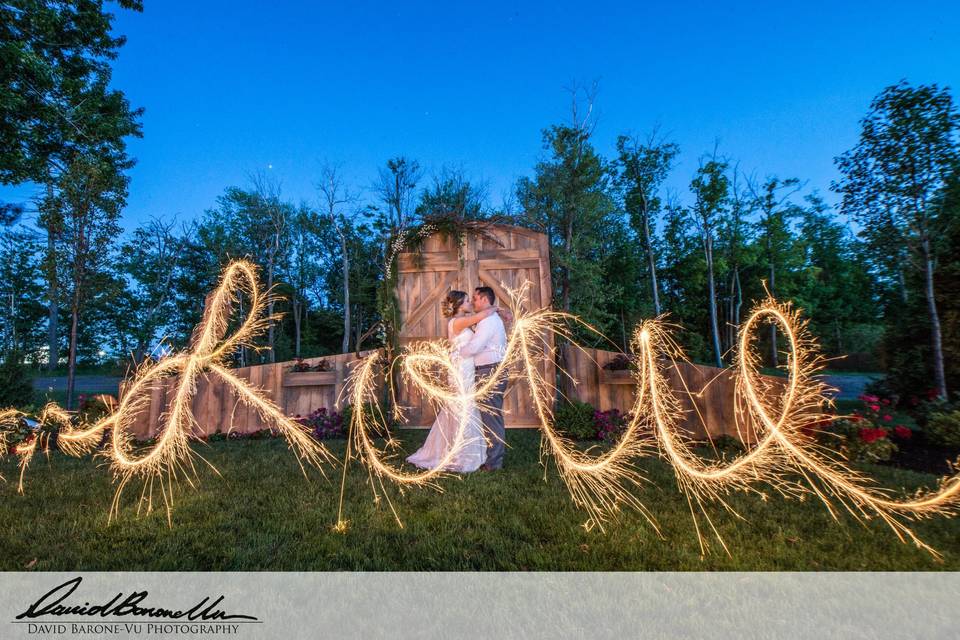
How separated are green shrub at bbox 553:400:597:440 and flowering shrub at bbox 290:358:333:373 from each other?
438 centimetres

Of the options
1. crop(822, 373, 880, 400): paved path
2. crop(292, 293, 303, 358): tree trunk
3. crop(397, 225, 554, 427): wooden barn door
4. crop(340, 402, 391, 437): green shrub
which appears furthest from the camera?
crop(292, 293, 303, 358): tree trunk

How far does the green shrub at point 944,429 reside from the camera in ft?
15.1

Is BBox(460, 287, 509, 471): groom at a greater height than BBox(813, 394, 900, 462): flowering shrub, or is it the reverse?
BBox(460, 287, 509, 471): groom

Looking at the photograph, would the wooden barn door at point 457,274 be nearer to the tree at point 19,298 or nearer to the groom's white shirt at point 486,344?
the groom's white shirt at point 486,344

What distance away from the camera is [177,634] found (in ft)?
6.22

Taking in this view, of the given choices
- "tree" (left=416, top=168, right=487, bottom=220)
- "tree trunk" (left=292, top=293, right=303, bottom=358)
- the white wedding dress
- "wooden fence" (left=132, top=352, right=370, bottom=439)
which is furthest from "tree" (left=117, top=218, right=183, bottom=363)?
the white wedding dress

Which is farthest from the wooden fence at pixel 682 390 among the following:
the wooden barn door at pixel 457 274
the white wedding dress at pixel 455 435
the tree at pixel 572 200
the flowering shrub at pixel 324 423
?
the tree at pixel 572 200

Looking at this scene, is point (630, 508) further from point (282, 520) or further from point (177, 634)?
point (177, 634)

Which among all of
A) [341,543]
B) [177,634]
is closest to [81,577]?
[177,634]

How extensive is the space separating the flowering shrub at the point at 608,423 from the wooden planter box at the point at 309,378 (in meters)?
4.86

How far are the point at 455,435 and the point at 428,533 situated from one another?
1938 millimetres

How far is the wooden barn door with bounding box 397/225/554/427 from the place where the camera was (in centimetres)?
691

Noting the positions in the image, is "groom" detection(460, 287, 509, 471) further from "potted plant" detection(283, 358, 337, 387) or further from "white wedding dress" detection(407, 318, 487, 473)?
"potted plant" detection(283, 358, 337, 387)

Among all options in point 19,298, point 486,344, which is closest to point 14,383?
point 486,344
